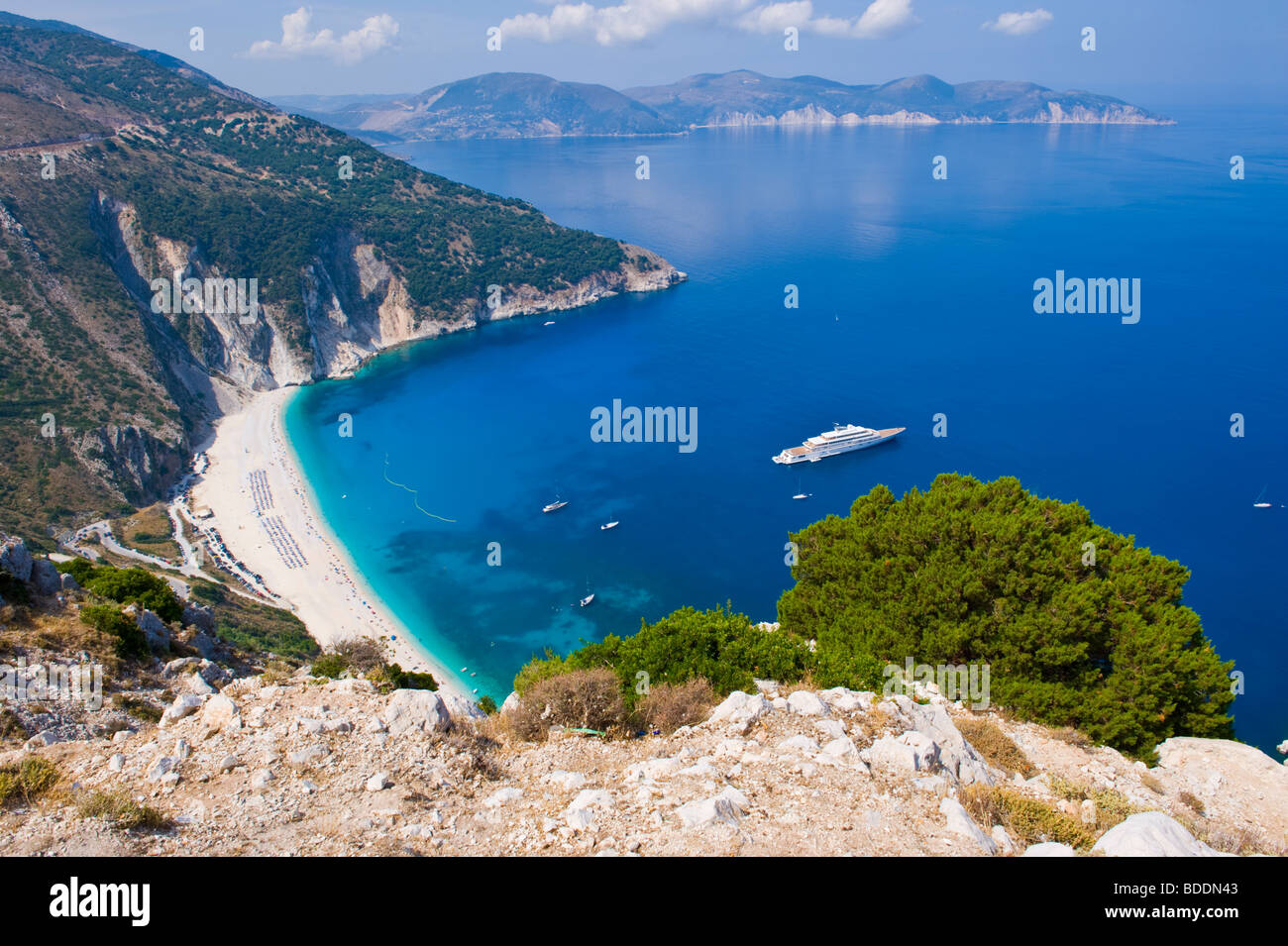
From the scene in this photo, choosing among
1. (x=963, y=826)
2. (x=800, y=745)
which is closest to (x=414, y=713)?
(x=800, y=745)

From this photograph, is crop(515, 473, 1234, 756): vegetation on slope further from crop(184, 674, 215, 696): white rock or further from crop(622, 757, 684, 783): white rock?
crop(184, 674, 215, 696): white rock

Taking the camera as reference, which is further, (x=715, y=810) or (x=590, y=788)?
(x=590, y=788)

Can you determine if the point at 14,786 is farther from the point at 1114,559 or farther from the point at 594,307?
the point at 594,307

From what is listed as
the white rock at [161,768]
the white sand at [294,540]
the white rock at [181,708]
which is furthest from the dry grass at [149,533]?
the white rock at [161,768]

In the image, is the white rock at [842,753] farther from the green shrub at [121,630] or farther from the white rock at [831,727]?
the green shrub at [121,630]

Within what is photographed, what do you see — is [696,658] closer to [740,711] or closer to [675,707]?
[675,707]

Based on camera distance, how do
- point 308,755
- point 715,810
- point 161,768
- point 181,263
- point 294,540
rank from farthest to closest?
point 181,263, point 294,540, point 308,755, point 161,768, point 715,810
